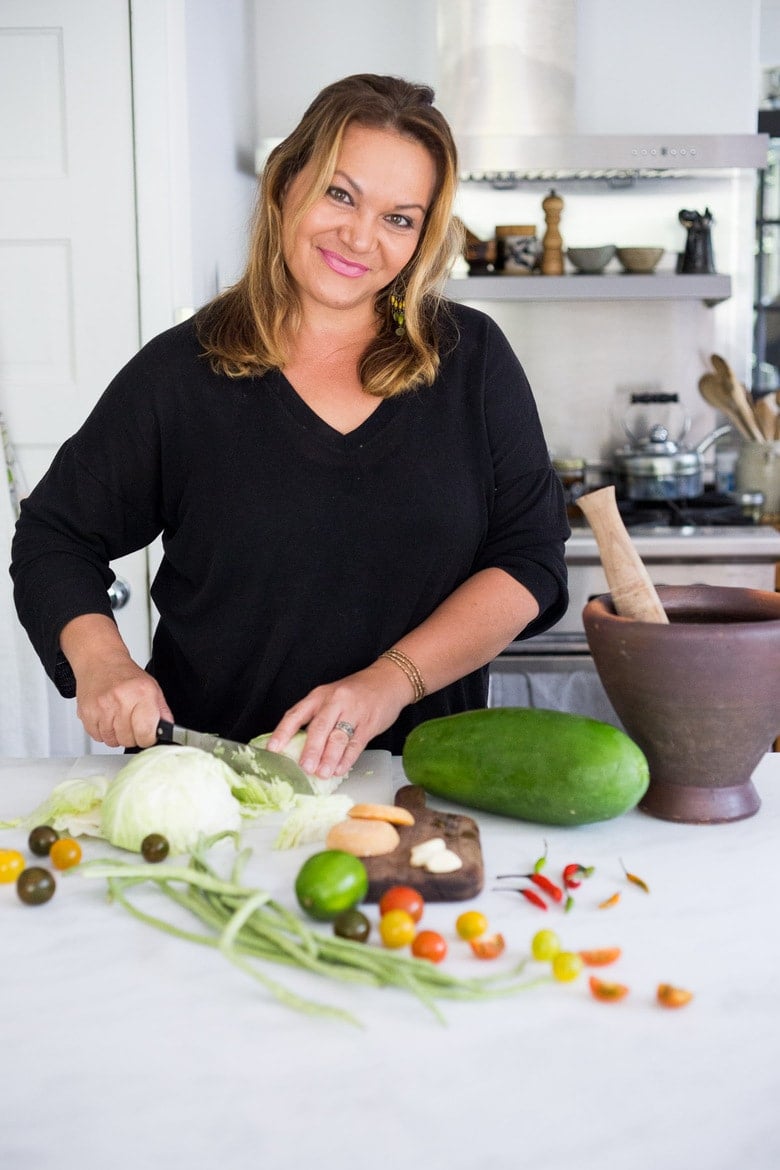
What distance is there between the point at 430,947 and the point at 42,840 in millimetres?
395

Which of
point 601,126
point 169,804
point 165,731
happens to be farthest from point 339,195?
point 601,126

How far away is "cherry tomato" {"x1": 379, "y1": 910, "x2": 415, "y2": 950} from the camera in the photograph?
895mm

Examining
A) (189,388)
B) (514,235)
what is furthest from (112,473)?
(514,235)

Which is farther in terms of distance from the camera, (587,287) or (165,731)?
(587,287)

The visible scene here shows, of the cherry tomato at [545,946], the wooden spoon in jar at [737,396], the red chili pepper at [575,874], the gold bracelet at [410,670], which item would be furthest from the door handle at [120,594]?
the wooden spoon in jar at [737,396]

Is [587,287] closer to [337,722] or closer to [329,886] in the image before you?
[337,722]

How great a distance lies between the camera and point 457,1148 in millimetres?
689

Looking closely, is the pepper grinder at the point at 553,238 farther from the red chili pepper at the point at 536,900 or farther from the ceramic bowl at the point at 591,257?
the red chili pepper at the point at 536,900

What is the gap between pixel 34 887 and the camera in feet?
3.23

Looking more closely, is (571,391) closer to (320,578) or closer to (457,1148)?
(320,578)

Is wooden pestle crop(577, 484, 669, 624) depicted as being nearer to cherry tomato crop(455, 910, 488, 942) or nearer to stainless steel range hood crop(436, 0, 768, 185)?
cherry tomato crop(455, 910, 488, 942)

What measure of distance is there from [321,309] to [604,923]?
Result: 0.97 metres

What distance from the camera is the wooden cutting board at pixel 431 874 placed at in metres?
0.99

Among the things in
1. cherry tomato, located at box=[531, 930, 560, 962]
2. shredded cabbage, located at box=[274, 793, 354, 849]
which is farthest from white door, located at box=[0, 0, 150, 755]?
cherry tomato, located at box=[531, 930, 560, 962]
